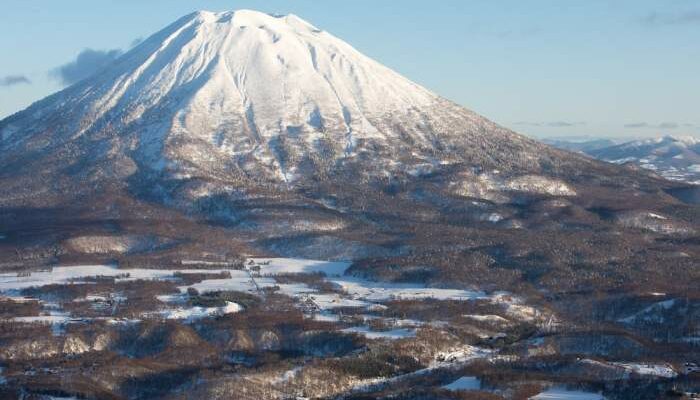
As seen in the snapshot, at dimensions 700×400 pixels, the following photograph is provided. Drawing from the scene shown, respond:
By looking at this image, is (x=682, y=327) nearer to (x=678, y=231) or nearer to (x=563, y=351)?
(x=563, y=351)

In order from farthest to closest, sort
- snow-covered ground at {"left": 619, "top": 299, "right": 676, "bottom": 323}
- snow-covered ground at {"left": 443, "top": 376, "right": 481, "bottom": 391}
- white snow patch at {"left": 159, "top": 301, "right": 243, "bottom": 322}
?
snow-covered ground at {"left": 619, "top": 299, "right": 676, "bottom": 323} < white snow patch at {"left": 159, "top": 301, "right": 243, "bottom": 322} < snow-covered ground at {"left": 443, "top": 376, "right": 481, "bottom": 391}

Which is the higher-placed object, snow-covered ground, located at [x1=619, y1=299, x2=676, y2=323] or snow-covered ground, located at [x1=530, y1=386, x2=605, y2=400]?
snow-covered ground, located at [x1=619, y1=299, x2=676, y2=323]

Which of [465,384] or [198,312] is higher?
[198,312]

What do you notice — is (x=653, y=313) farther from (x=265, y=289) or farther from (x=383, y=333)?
(x=265, y=289)

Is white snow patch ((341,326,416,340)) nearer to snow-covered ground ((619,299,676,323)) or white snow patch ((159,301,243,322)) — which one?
white snow patch ((159,301,243,322))

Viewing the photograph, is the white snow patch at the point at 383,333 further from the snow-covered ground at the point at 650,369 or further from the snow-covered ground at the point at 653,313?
the snow-covered ground at the point at 653,313

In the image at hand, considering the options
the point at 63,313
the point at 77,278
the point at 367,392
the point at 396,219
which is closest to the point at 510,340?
the point at 367,392

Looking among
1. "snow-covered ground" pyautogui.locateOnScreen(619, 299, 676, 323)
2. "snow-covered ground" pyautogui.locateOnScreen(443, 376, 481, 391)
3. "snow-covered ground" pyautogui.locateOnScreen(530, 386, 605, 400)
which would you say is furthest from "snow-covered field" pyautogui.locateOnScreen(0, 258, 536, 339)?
"snow-covered ground" pyautogui.locateOnScreen(530, 386, 605, 400)

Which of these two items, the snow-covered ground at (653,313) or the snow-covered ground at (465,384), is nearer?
the snow-covered ground at (465,384)

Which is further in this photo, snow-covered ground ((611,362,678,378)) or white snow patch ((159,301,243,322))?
white snow patch ((159,301,243,322))

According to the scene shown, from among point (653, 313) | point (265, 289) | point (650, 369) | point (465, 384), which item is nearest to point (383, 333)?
point (465, 384)

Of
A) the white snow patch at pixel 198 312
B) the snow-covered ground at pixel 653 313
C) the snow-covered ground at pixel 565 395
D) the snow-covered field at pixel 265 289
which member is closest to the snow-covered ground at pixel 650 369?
the snow-covered ground at pixel 565 395
